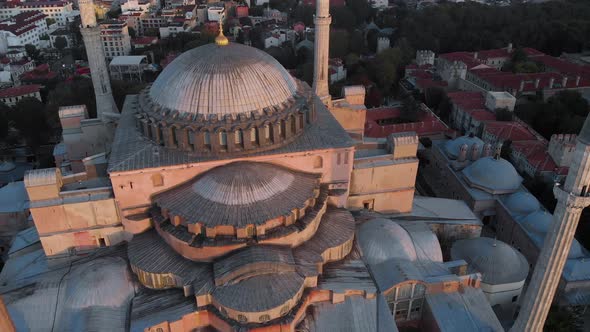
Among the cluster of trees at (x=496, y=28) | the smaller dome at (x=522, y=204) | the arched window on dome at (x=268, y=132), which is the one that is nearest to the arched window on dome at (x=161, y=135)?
the arched window on dome at (x=268, y=132)

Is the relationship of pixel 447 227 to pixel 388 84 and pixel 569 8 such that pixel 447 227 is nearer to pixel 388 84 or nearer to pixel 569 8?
pixel 388 84

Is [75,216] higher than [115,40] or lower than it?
higher

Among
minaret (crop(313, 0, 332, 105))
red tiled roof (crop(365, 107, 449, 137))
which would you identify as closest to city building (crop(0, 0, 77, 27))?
red tiled roof (crop(365, 107, 449, 137))

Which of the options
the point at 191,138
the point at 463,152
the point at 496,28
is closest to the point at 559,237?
the point at 191,138

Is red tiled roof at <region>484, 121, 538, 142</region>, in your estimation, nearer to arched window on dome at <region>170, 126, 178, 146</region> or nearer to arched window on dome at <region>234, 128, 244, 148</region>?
arched window on dome at <region>234, 128, 244, 148</region>

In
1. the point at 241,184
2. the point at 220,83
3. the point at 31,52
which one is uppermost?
the point at 220,83

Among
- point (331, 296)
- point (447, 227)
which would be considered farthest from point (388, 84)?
point (331, 296)

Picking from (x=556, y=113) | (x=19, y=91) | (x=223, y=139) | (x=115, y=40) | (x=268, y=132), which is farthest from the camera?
(x=115, y=40)

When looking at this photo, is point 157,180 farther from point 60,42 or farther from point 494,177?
point 60,42

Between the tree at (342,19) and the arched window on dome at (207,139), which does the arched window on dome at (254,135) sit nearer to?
the arched window on dome at (207,139)
